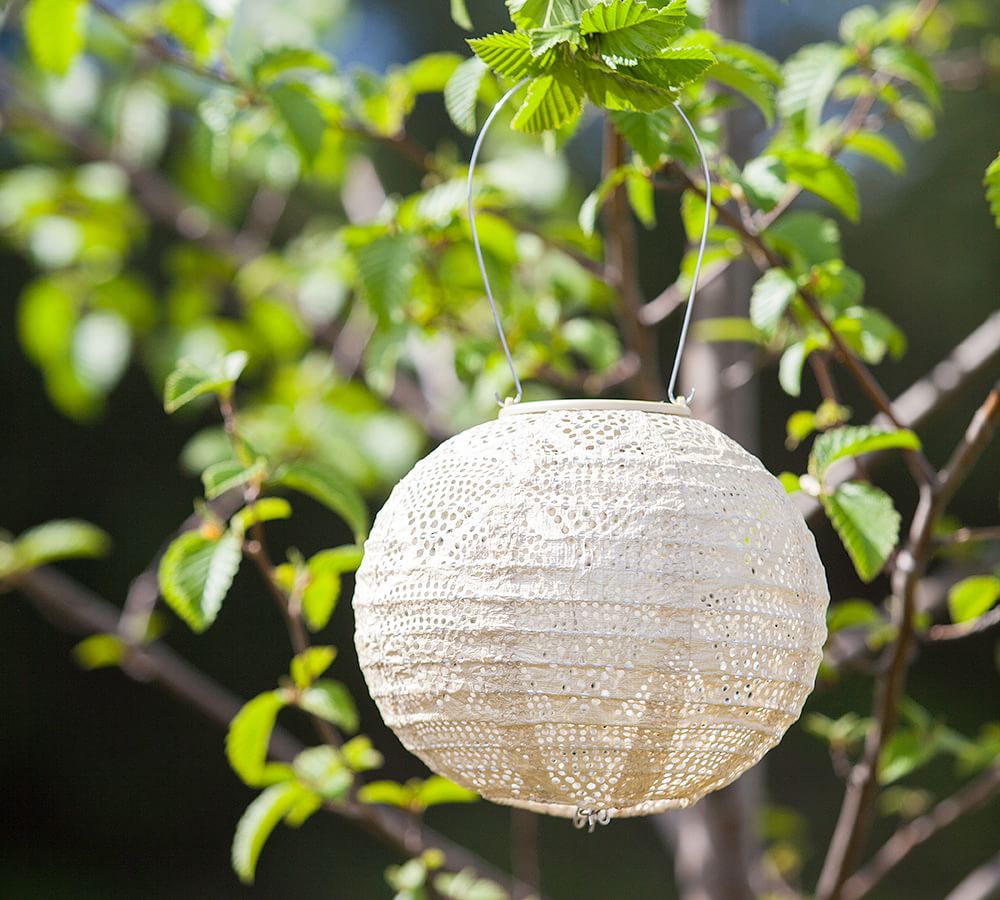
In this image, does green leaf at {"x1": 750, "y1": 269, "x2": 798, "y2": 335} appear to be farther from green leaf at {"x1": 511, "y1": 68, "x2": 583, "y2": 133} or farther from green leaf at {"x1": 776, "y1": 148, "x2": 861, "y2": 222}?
green leaf at {"x1": 511, "y1": 68, "x2": 583, "y2": 133}

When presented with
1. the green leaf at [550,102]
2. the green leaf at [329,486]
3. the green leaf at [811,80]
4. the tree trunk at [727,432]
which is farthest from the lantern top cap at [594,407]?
the tree trunk at [727,432]

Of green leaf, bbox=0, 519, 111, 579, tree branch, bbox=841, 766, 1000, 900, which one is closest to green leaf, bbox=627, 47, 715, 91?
tree branch, bbox=841, 766, 1000, 900

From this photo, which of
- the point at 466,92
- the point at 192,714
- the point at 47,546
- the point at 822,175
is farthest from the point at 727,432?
the point at 192,714

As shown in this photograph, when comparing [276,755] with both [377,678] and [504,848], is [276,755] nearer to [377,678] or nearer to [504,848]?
[377,678]

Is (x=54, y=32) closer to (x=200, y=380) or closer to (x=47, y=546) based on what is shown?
(x=200, y=380)

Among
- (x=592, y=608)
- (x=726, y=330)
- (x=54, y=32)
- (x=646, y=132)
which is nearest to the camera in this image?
(x=592, y=608)
